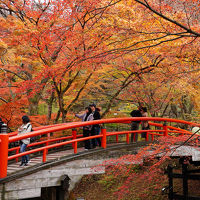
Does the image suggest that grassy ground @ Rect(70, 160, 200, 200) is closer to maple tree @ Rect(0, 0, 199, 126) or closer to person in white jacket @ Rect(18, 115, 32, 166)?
maple tree @ Rect(0, 0, 199, 126)

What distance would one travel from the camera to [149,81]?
42.7 ft

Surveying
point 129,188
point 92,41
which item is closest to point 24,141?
Answer: point 92,41

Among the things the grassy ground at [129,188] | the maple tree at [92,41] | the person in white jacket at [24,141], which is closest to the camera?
the person in white jacket at [24,141]

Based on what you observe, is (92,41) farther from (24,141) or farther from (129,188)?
(129,188)

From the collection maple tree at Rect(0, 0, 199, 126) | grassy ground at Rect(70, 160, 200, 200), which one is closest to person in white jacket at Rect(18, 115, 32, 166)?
maple tree at Rect(0, 0, 199, 126)

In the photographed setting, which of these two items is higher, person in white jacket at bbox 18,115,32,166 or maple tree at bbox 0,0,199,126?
maple tree at bbox 0,0,199,126

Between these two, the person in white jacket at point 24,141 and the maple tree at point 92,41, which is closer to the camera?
the person in white jacket at point 24,141

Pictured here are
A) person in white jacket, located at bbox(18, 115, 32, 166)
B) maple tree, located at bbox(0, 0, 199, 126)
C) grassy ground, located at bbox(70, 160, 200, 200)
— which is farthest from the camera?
grassy ground, located at bbox(70, 160, 200, 200)

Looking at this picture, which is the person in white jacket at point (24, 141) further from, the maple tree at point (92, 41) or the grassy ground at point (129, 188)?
the grassy ground at point (129, 188)

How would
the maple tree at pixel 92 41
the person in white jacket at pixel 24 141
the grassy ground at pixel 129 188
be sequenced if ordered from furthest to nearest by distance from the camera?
the grassy ground at pixel 129 188 → the maple tree at pixel 92 41 → the person in white jacket at pixel 24 141

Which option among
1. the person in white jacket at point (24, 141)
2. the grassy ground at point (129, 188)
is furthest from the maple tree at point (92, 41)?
the grassy ground at point (129, 188)

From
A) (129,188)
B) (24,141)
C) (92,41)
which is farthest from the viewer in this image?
(129,188)

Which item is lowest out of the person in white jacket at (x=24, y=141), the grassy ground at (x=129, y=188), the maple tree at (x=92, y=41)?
the grassy ground at (x=129, y=188)

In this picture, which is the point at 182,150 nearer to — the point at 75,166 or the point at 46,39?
the point at 75,166
